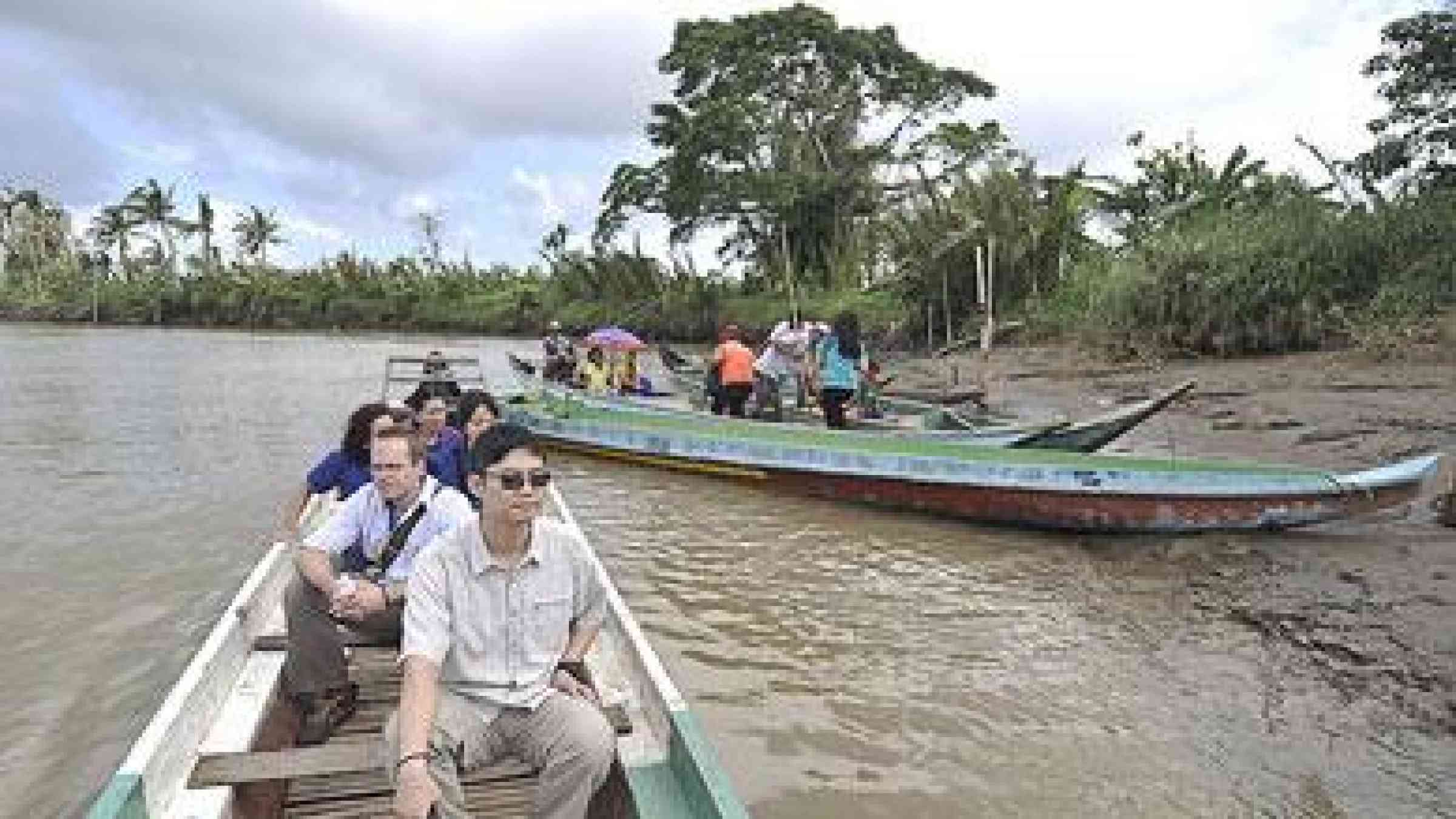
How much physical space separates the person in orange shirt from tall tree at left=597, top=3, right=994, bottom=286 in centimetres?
1979

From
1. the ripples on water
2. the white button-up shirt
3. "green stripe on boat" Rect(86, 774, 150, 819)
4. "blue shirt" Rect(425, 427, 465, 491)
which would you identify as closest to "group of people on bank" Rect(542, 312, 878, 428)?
the ripples on water

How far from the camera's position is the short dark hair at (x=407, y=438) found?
13.2 ft

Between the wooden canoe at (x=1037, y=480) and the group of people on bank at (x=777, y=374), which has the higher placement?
the group of people on bank at (x=777, y=374)

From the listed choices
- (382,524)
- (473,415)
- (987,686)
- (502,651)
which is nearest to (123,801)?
(502,651)

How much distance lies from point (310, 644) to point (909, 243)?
858 inches

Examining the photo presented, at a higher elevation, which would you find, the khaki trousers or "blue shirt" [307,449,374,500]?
"blue shirt" [307,449,374,500]

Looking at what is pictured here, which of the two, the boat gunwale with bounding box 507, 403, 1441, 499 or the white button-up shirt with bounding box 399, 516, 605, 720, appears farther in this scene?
the boat gunwale with bounding box 507, 403, 1441, 499

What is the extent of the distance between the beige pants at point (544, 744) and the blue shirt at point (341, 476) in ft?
7.28

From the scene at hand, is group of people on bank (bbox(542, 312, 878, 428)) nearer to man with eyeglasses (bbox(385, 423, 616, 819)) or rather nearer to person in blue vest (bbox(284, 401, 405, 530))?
person in blue vest (bbox(284, 401, 405, 530))

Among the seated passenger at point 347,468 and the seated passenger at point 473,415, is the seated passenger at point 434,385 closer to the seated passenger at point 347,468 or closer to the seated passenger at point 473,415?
the seated passenger at point 473,415

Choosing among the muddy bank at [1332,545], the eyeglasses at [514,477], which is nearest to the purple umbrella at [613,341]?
the muddy bank at [1332,545]

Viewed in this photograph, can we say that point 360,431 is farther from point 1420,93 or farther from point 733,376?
point 1420,93

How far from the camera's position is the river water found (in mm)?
4879

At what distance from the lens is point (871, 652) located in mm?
6672
